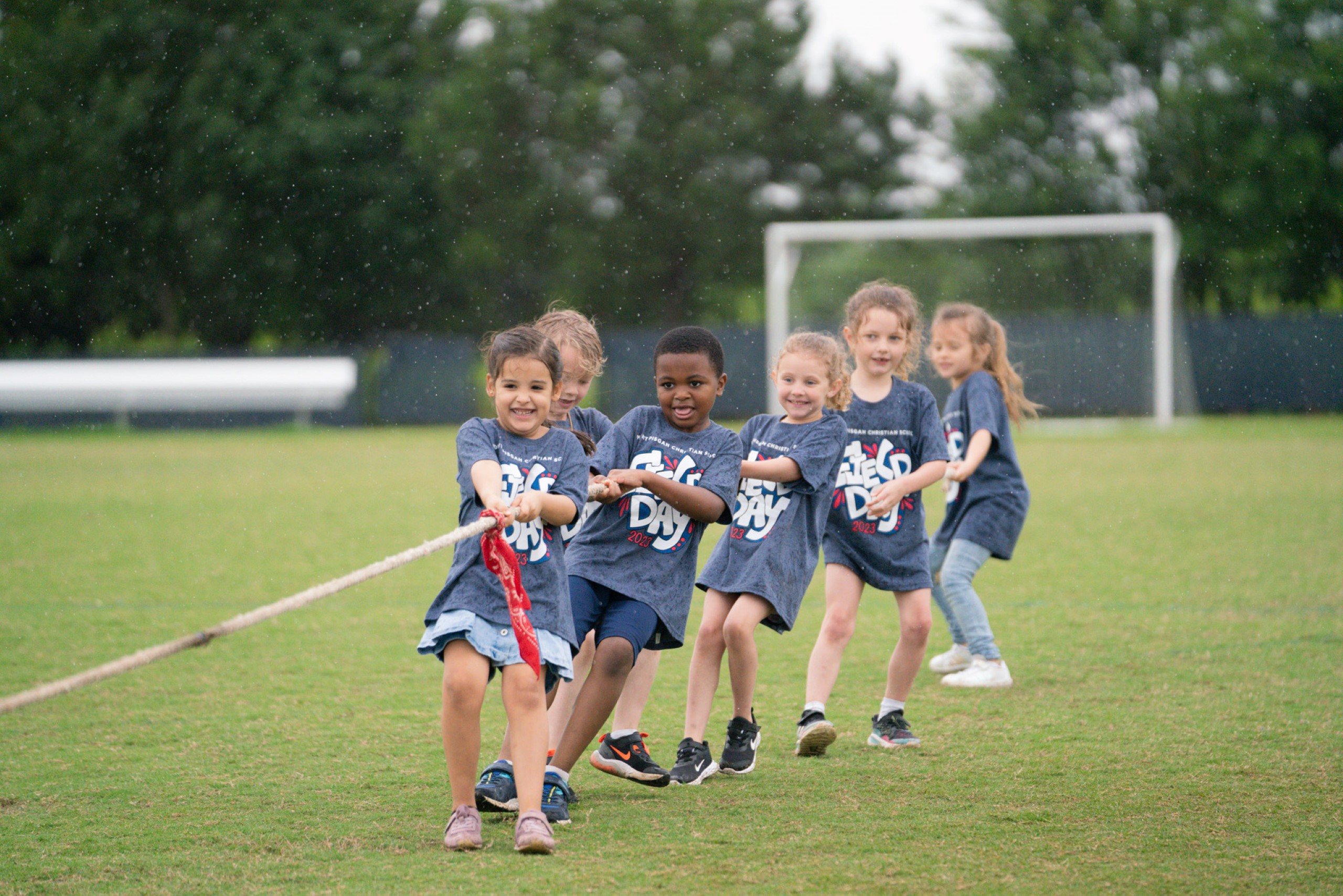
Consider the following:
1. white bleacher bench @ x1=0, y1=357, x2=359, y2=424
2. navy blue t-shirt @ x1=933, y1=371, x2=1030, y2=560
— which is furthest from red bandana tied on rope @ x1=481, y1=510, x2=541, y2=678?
white bleacher bench @ x1=0, y1=357, x2=359, y2=424

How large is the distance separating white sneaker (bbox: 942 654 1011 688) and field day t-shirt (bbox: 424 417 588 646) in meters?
2.31

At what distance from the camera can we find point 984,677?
5449 millimetres

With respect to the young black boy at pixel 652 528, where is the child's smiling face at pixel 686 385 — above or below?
above

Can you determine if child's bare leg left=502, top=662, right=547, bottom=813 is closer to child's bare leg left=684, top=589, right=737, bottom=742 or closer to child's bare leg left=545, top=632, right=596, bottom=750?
child's bare leg left=545, top=632, right=596, bottom=750

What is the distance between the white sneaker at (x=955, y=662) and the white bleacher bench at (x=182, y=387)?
24.0 meters

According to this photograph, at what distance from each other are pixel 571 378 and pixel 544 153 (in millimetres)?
35672

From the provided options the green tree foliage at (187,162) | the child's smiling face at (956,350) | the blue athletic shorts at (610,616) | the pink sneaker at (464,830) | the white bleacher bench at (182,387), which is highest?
the green tree foliage at (187,162)

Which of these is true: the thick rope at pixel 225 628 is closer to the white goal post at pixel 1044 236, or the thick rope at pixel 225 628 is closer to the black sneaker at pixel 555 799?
the black sneaker at pixel 555 799

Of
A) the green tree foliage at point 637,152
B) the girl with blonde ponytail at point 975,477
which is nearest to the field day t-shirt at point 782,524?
the girl with blonde ponytail at point 975,477

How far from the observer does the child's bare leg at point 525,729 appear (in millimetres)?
3488

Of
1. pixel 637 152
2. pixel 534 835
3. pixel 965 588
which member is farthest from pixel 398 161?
pixel 534 835

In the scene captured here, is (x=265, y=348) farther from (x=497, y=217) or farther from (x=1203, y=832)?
(x=1203, y=832)

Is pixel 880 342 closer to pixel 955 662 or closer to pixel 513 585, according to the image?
pixel 955 662

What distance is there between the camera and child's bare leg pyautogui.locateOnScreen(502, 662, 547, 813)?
137 inches
